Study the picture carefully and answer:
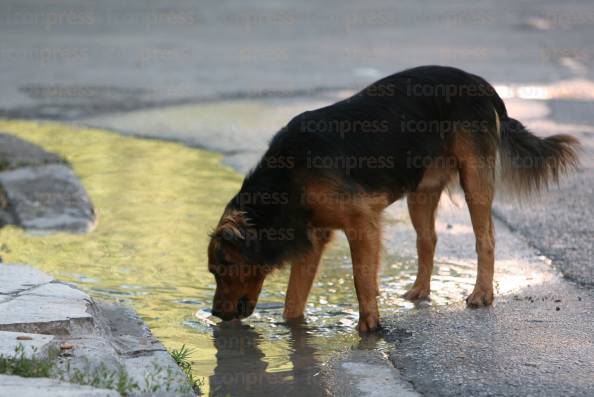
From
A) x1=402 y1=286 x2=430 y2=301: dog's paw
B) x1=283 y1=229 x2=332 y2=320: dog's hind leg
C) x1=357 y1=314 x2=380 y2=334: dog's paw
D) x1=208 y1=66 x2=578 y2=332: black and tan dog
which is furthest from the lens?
x1=402 y1=286 x2=430 y2=301: dog's paw

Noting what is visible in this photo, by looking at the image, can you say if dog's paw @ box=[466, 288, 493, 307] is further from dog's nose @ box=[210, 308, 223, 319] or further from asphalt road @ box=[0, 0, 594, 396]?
dog's nose @ box=[210, 308, 223, 319]

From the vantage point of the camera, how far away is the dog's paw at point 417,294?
271 inches

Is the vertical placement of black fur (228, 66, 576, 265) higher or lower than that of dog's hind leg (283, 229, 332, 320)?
higher

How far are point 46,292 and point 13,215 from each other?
3.08m

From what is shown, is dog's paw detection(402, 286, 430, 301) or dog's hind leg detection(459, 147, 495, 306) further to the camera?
dog's paw detection(402, 286, 430, 301)

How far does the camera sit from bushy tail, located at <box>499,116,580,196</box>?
6914 mm

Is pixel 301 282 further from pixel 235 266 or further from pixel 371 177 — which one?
pixel 371 177

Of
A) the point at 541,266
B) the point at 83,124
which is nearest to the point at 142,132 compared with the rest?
the point at 83,124

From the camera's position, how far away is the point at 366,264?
6270 mm

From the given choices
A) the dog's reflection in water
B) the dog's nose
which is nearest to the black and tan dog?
the dog's nose

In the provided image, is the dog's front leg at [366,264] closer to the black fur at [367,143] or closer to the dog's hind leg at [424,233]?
the black fur at [367,143]

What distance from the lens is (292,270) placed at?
6.54 meters

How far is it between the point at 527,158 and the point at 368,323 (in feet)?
5.48

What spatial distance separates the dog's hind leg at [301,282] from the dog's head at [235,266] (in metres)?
0.30
